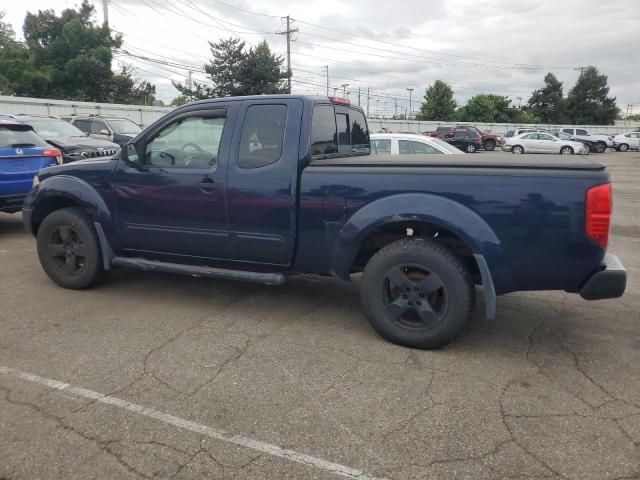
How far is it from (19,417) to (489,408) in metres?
2.71

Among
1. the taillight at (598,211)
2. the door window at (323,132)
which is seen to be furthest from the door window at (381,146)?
the taillight at (598,211)

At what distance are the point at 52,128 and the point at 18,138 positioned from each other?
489cm

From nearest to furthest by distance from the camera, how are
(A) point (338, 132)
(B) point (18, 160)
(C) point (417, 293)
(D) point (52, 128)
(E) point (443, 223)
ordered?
1. (E) point (443, 223)
2. (C) point (417, 293)
3. (A) point (338, 132)
4. (B) point (18, 160)
5. (D) point (52, 128)

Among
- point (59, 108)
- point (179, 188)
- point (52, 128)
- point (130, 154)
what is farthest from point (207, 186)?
point (59, 108)

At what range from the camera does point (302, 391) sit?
3.17 m

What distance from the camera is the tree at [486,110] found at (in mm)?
64312

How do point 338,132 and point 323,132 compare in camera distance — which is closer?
point 323,132

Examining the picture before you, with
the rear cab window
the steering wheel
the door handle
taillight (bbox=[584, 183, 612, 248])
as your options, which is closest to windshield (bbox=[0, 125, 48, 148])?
the steering wheel

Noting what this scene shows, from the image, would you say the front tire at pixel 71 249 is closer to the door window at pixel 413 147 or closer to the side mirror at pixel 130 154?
the side mirror at pixel 130 154

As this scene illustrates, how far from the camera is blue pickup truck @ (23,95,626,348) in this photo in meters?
3.37

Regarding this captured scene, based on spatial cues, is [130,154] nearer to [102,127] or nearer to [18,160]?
[18,160]

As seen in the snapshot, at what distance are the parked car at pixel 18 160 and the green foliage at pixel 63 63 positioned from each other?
39.5m

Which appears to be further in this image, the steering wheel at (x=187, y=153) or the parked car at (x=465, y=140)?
the parked car at (x=465, y=140)

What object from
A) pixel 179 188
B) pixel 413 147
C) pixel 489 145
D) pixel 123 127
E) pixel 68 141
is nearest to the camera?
pixel 179 188
